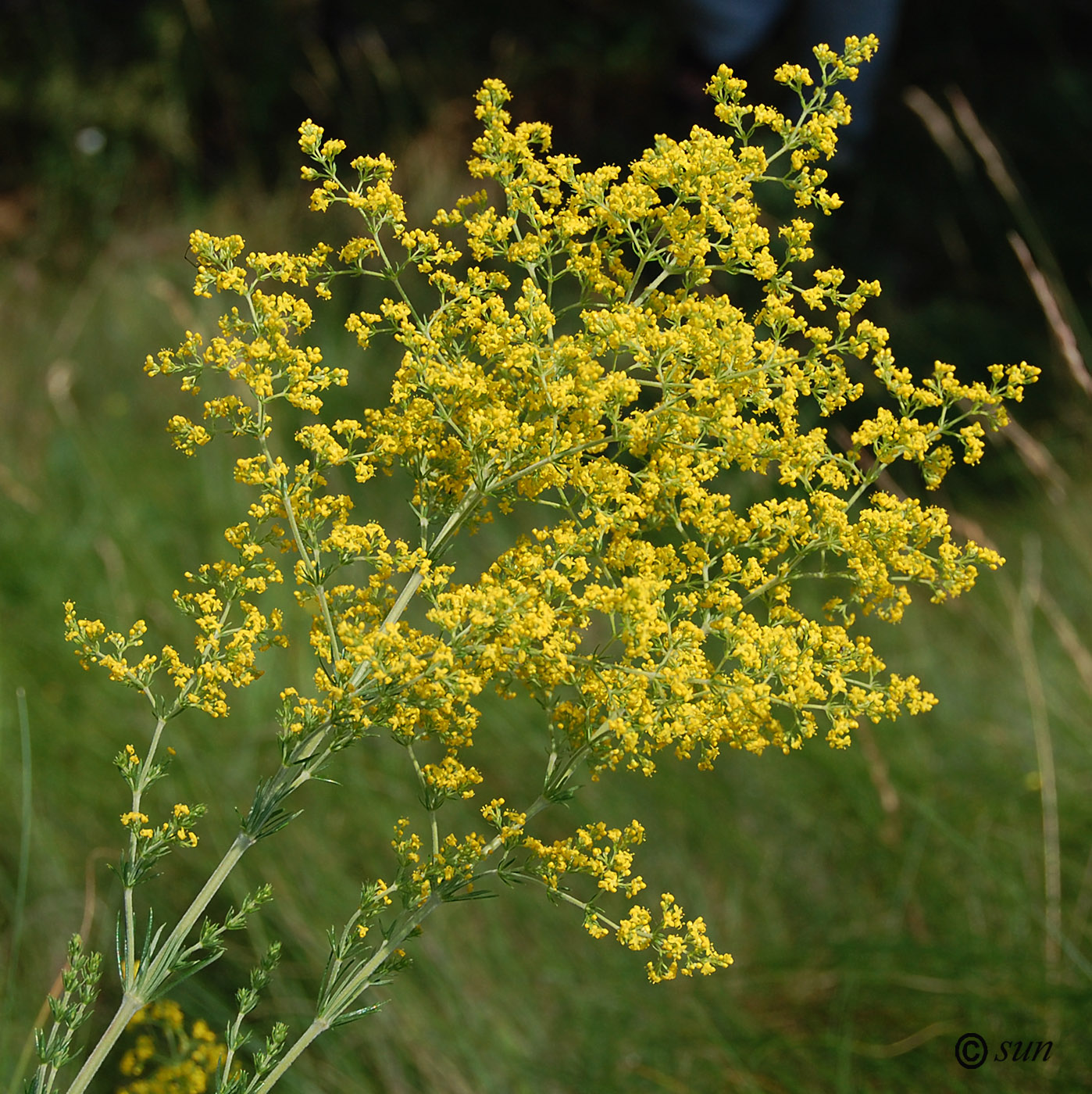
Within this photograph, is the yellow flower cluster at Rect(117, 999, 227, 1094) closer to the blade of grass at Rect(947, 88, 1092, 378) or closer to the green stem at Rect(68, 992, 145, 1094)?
the green stem at Rect(68, 992, 145, 1094)

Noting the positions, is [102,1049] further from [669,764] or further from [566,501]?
[669,764]

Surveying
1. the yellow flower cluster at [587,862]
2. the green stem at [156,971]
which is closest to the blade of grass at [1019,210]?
the yellow flower cluster at [587,862]

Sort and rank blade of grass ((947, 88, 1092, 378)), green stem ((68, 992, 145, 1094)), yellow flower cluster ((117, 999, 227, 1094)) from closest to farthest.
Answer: green stem ((68, 992, 145, 1094))
yellow flower cluster ((117, 999, 227, 1094))
blade of grass ((947, 88, 1092, 378))

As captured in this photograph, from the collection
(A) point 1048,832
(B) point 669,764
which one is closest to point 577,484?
(A) point 1048,832

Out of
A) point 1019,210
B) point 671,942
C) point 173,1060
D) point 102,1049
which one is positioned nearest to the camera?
point 102,1049

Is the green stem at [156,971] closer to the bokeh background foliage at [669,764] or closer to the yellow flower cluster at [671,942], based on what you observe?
the yellow flower cluster at [671,942]

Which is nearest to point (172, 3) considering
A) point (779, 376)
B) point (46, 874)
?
point (46, 874)

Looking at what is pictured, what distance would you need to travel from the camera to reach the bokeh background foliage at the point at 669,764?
8.99ft

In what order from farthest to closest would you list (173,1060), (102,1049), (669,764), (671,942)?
1. (669,764)
2. (173,1060)
3. (671,942)
4. (102,1049)

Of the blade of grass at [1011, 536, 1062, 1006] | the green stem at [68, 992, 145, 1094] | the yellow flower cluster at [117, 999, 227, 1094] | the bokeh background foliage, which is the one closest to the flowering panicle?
the green stem at [68, 992, 145, 1094]

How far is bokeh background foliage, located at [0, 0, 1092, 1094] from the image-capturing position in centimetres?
274

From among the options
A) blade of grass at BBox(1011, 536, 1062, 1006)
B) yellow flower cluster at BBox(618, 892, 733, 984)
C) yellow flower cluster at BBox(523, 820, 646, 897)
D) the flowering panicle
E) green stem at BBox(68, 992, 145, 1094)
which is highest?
the flowering panicle

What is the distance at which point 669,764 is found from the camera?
12.1 feet

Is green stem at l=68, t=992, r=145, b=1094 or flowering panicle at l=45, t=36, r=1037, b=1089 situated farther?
flowering panicle at l=45, t=36, r=1037, b=1089
